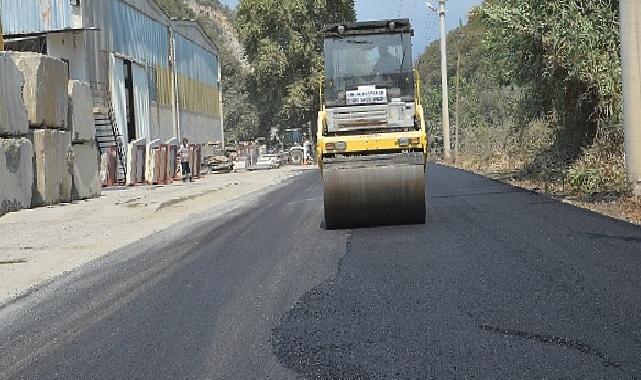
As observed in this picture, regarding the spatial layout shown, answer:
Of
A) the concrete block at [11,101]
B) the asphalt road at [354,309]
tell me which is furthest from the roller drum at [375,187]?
the concrete block at [11,101]

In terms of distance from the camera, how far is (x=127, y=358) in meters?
6.12

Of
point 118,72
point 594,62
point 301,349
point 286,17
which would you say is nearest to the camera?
point 301,349

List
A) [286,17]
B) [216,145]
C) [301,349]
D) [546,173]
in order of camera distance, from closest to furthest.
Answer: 1. [301,349]
2. [546,173]
3. [216,145]
4. [286,17]

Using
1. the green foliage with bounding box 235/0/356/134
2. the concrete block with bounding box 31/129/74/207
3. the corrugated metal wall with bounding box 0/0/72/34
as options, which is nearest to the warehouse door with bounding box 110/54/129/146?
the corrugated metal wall with bounding box 0/0/72/34

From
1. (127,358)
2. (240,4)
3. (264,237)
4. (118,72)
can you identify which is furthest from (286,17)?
(127,358)

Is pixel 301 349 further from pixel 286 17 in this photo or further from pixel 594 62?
pixel 286 17

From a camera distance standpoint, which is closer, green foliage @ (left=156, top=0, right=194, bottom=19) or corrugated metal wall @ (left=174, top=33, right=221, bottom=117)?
corrugated metal wall @ (left=174, top=33, right=221, bottom=117)

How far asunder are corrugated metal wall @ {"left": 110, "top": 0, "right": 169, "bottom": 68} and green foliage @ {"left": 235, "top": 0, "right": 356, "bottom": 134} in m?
15.8

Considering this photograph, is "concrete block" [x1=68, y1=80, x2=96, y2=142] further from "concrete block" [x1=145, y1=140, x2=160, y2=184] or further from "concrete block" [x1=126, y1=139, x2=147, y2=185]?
"concrete block" [x1=145, y1=140, x2=160, y2=184]

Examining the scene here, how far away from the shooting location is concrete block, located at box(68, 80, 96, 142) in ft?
79.9

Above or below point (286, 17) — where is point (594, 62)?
below

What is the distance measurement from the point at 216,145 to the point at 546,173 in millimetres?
29231

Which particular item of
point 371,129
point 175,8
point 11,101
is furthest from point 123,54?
point 175,8

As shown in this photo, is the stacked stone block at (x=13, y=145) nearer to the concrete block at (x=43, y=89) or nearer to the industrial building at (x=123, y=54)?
the concrete block at (x=43, y=89)
